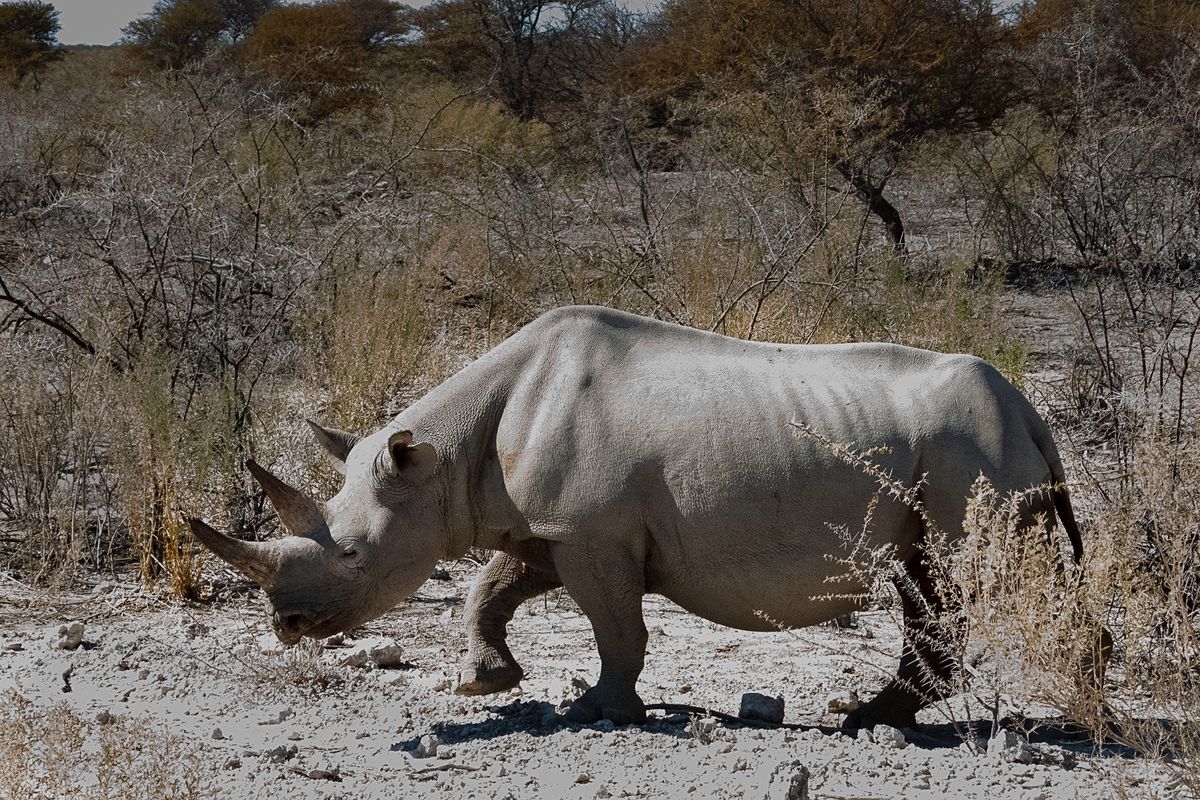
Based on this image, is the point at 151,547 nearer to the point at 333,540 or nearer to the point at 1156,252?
the point at 333,540

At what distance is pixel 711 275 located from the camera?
9977 millimetres

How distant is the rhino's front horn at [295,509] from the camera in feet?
15.9

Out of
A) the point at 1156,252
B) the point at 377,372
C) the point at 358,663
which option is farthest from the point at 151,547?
the point at 1156,252

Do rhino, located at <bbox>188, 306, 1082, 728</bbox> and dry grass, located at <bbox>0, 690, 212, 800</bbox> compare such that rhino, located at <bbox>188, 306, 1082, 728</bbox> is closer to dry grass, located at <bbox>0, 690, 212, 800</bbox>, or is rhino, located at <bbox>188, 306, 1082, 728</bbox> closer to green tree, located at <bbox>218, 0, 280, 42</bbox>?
dry grass, located at <bbox>0, 690, 212, 800</bbox>

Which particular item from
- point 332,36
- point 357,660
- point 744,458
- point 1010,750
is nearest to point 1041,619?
point 1010,750

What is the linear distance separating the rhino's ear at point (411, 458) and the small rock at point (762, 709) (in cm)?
135

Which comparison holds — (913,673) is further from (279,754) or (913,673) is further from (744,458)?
(279,754)

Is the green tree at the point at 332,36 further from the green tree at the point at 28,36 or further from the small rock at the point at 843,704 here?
the small rock at the point at 843,704

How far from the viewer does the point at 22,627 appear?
257 inches

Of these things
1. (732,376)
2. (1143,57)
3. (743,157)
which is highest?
(1143,57)

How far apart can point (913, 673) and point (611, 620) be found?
1.09m

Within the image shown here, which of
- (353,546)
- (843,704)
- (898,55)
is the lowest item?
(843,704)

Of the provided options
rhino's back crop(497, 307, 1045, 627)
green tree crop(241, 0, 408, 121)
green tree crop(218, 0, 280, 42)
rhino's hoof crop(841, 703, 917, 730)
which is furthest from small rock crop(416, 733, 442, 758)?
green tree crop(218, 0, 280, 42)

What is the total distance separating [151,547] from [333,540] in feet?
8.16
